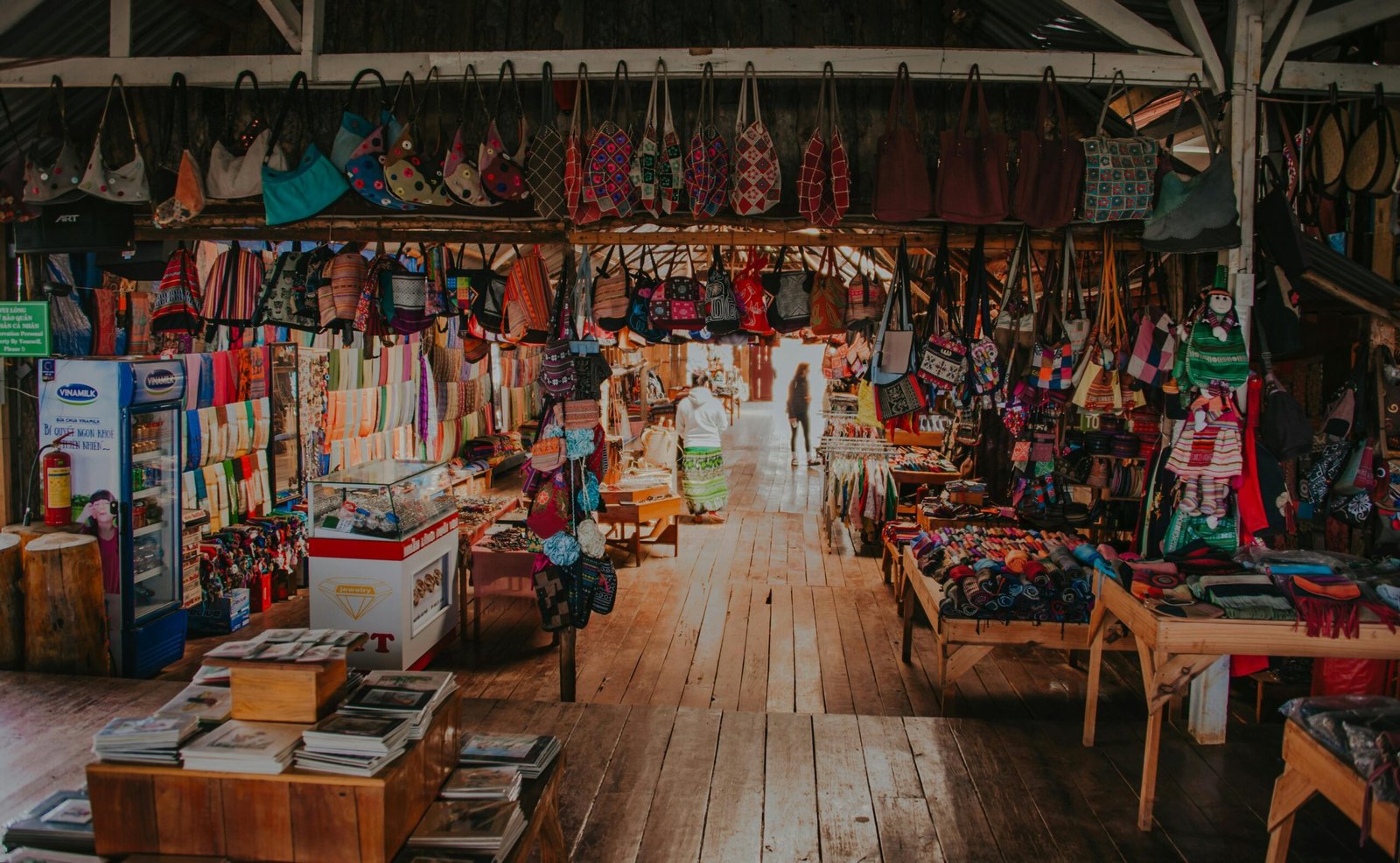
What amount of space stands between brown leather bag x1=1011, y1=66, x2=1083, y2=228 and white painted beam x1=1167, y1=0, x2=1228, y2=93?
2.18 ft

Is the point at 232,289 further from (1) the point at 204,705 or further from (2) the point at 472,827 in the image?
(2) the point at 472,827

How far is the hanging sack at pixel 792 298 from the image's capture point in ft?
18.7

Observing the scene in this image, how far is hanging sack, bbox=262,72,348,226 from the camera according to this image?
15.7 feet

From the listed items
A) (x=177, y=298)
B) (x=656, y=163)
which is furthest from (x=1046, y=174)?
(x=177, y=298)

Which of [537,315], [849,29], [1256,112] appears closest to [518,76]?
[537,315]

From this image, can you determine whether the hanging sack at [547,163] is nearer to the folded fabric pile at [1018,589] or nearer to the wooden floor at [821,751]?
the wooden floor at [821,751]

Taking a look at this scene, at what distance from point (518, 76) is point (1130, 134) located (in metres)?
3.60

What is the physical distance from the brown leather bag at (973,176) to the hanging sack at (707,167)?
3.82ft

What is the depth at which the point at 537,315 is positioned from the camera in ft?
16.6

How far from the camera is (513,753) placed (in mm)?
3027

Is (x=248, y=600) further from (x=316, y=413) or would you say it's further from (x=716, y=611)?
(x=716, y=611)

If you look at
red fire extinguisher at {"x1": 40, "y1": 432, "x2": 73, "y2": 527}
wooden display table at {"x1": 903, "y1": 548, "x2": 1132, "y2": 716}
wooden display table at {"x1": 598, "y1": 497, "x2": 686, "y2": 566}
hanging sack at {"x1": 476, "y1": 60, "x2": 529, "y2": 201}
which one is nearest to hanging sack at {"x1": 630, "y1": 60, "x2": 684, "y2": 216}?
hanging sack at {"x1": 476, "y1": 60, "x2": 529, "y2": 201}

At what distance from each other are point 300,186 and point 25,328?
7.10ft

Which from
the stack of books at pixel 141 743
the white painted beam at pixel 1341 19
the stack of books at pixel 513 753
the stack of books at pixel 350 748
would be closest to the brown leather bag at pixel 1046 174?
the white painted beam at pixel 1341 19
